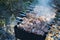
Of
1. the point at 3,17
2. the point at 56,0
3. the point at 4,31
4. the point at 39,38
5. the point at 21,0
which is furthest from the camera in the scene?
the point at 56,0

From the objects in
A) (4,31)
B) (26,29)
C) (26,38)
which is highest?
(26,29)

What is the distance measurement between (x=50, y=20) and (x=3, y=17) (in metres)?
2.22

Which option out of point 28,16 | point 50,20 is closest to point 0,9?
point 28,16

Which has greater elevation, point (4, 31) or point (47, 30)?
point (47, 30)

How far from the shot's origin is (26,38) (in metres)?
4.02

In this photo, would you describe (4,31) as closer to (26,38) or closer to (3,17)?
(3,17)

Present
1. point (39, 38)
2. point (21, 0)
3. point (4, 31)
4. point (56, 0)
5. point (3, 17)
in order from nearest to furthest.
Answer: point (39, 38) < point (4, 31) < point (3, 17) < point (21, 0) < point (56, 0)

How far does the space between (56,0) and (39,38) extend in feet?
12.8

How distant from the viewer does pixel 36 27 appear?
12.9ft

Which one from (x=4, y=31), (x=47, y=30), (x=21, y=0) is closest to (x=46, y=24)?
(x=47, y=30)

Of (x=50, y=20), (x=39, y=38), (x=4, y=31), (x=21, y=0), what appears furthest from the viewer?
(x=21, y=0)

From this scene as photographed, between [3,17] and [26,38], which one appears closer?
[26,38]

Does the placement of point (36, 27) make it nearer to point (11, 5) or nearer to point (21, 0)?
point (11, 5)

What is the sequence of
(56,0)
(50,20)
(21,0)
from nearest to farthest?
(50,20), (21,0), (56,0)
